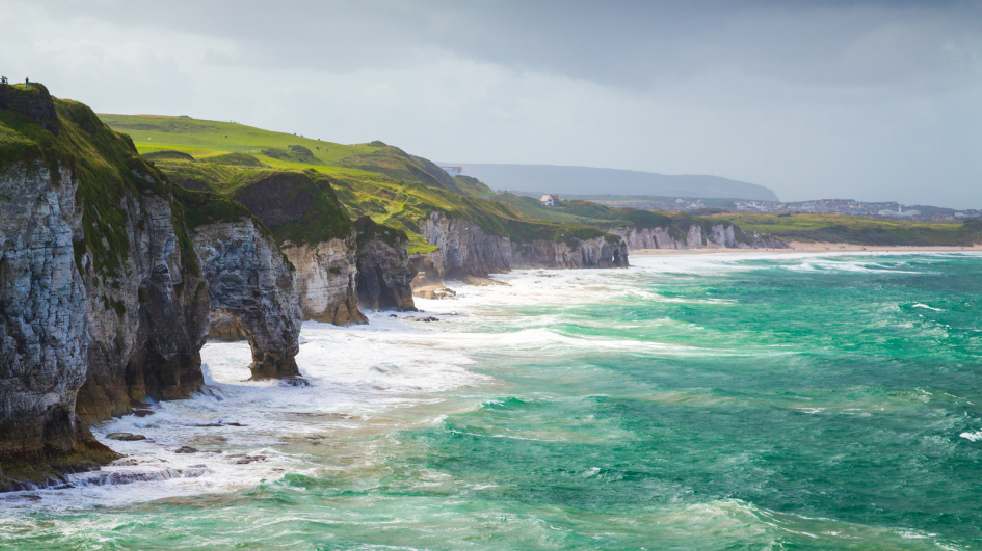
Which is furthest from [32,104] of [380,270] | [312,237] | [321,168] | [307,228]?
[321,168]

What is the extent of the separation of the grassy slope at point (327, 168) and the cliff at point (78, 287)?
27.4 meters

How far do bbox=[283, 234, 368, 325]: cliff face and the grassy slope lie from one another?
7.45 meters

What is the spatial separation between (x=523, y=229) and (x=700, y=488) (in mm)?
143231

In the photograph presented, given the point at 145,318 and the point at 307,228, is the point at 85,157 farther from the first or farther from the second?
the point at 307,228

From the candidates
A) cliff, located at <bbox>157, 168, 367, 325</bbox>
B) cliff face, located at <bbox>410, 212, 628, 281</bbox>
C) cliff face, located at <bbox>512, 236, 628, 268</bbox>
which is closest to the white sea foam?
cliff, located at <bbox>157, 168, 367, 325</bbox>

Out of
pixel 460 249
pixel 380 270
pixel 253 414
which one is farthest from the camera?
pixel 460 249

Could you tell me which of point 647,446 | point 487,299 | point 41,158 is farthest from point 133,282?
point 487,299

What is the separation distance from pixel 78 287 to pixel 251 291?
62.2 ft

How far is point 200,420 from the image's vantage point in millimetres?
39375

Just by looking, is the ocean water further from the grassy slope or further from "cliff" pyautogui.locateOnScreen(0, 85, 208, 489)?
the grassy slope

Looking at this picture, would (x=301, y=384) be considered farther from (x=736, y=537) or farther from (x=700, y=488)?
(x=736, y=537)

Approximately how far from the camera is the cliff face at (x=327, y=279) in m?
67.6

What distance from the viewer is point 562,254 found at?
171 metres

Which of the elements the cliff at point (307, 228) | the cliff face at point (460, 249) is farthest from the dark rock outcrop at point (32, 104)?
the cliff face at point (460, 249)
